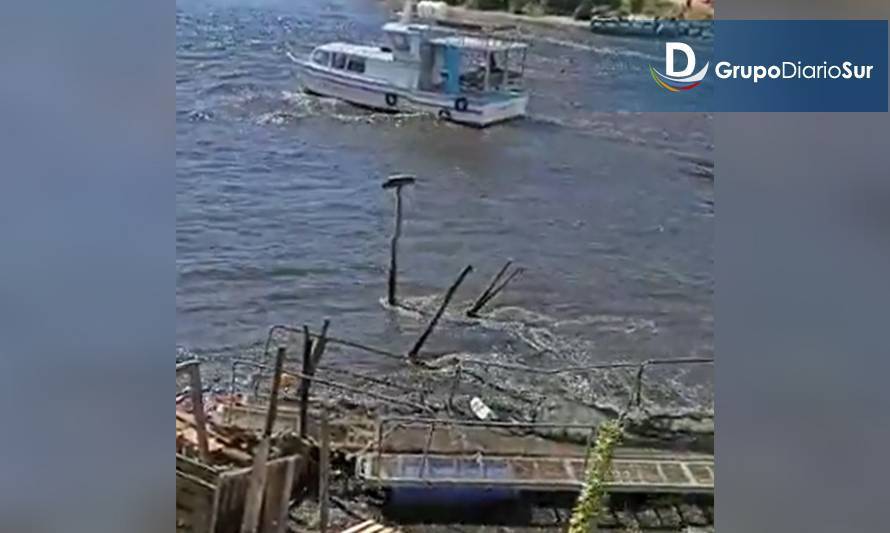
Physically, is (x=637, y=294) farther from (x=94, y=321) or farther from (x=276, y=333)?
(x=94, y=321)

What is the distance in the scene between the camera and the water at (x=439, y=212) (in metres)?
1.96

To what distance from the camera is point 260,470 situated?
1.95m

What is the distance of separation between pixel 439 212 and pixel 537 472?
0.56 meters

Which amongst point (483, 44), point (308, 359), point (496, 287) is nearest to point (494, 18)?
point (483, 44)

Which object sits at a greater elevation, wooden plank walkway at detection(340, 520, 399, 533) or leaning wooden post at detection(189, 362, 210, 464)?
leaning wooden post at detection(189, 362, 210, 464)

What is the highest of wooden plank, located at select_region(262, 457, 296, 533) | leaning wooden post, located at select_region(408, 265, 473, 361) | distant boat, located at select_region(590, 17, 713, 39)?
distant boat, located at select_region(590, 17, 713, 39)

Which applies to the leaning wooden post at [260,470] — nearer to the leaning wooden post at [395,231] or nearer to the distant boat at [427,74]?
the leaning wooden post at [395,231]

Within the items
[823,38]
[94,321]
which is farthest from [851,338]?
[94,321]

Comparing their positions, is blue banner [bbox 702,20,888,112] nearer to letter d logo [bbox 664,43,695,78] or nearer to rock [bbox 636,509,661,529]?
letter d logo [bbox 664,43,695,78]

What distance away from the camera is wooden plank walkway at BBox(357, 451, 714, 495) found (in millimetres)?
1975

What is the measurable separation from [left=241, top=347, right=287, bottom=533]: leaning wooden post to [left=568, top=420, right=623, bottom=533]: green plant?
0.62 metres

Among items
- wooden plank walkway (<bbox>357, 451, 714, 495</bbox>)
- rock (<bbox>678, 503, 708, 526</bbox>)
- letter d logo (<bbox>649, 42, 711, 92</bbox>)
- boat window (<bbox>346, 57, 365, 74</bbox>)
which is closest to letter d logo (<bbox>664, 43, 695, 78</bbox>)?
letter d logo (<bbox>649, 42, 711, 92</bbox>)

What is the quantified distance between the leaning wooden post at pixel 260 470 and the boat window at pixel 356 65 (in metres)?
0.59

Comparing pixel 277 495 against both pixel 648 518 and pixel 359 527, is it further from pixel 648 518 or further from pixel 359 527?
pixel 648 518
